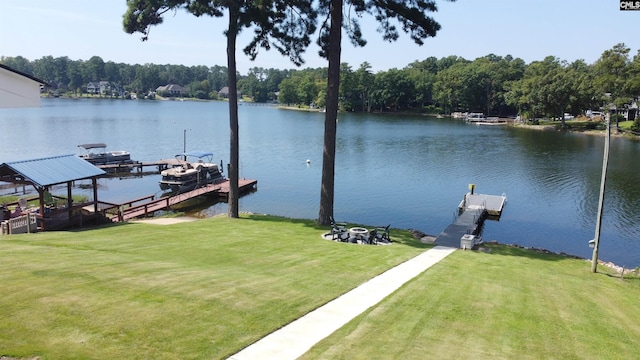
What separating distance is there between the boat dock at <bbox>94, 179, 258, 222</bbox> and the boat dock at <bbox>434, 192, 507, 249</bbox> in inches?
657

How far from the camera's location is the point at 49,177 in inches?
753

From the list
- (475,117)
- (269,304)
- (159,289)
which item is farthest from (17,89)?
(475,117)

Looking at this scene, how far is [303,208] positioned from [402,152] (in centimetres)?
3114

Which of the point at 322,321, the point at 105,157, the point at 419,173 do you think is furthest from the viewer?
the point at 105,157

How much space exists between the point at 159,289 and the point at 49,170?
526 inches

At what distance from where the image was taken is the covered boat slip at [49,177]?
1842 centimetres

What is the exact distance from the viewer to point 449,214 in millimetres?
30859

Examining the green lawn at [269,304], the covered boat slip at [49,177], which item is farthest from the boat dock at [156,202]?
the green lawn at [269,304]

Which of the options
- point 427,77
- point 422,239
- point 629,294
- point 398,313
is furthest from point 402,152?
point 427,77

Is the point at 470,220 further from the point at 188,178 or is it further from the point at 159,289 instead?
the point at 188,178

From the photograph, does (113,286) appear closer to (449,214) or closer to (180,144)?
(449,214)

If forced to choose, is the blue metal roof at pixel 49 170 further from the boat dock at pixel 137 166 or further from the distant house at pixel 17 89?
the boat dock at pixel 137 166

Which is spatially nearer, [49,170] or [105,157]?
[49,170]

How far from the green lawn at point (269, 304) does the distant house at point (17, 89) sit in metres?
3.49
